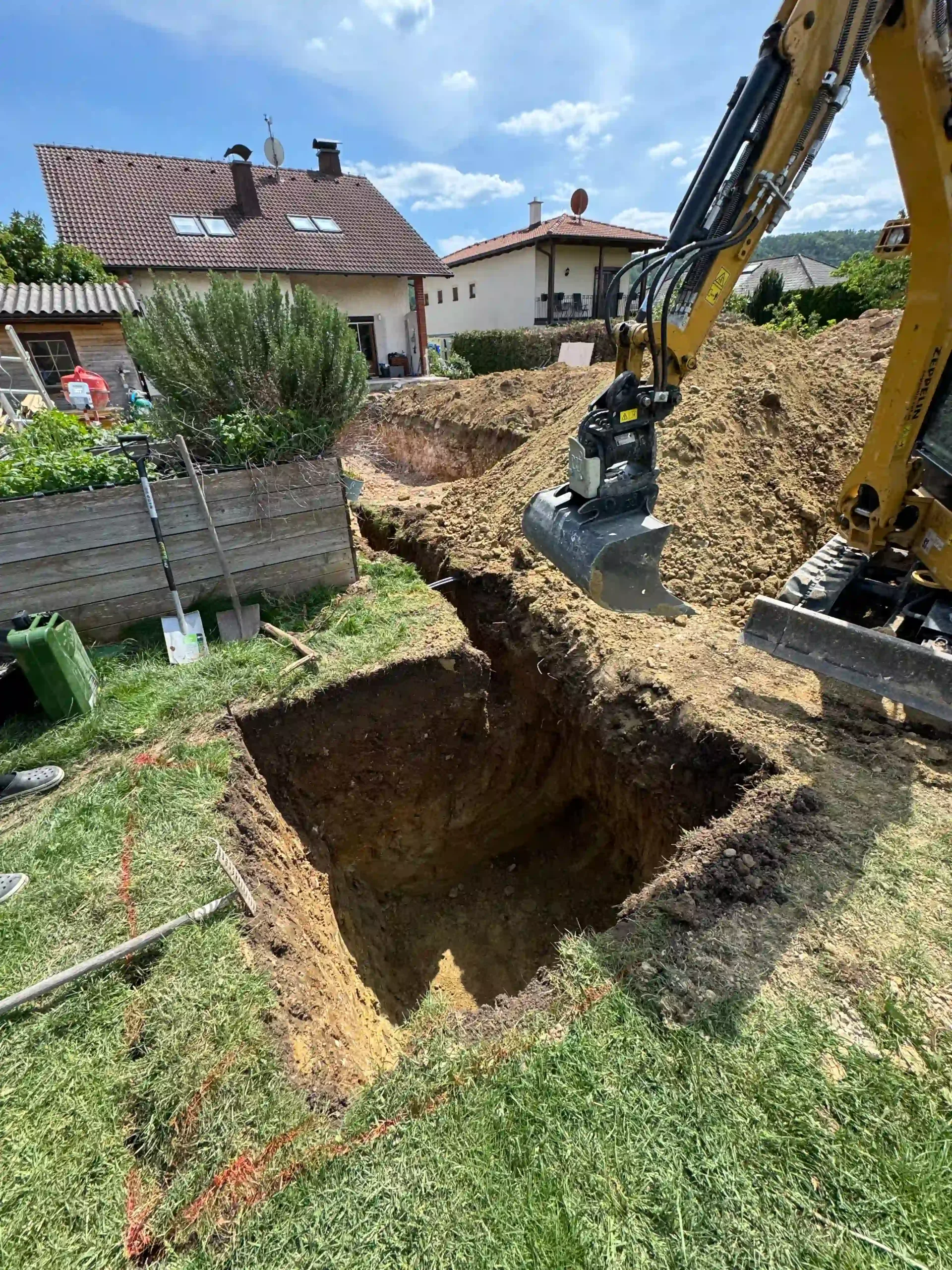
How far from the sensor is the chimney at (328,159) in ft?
66.3

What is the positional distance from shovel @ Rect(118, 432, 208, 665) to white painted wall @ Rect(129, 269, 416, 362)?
1411 cm

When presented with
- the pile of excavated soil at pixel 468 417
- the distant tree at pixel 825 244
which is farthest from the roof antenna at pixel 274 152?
the distant tree at pixel 825 244

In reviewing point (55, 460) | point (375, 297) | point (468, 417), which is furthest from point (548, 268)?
point (55, 460)

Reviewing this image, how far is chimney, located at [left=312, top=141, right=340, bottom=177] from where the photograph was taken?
20219 millimetres

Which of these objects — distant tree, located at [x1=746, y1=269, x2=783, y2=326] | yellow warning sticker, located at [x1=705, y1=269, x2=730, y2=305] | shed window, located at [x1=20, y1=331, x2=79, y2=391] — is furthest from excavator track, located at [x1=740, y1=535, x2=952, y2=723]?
distant tree, located at [x1=746, y1=269, x2=783, y2=326]

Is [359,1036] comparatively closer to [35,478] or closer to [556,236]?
[35,478]

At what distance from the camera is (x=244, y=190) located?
17.3 metres

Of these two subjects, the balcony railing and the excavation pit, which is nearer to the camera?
the excavation pit

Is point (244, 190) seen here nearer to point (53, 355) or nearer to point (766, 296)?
point (53, 355)

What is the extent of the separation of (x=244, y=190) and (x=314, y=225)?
2.10m

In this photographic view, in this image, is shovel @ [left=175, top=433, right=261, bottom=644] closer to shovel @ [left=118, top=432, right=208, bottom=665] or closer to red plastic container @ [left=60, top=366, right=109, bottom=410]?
shovel @ [left=118, top=432, right=208, bottom=665]

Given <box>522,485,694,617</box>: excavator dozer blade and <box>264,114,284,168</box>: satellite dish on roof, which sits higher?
<box>264,114,284,168</box>: satellite dish on roof

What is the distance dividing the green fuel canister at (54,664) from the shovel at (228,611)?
1.07 meters

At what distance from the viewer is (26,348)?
449 inches
